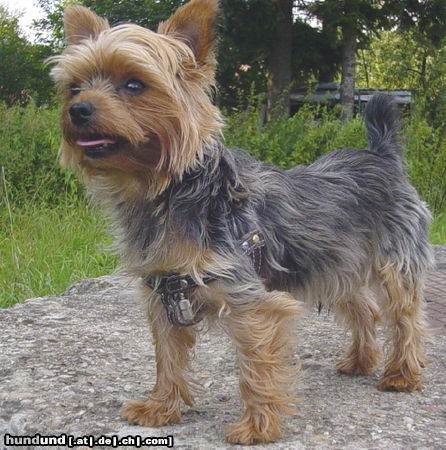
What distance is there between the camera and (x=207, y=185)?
343cm

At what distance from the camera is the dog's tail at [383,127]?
15.5 ft

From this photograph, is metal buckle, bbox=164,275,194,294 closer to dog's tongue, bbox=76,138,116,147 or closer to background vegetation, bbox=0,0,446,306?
dog's tongue, bbox=76,138,116,147

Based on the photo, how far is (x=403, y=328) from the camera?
445 cm

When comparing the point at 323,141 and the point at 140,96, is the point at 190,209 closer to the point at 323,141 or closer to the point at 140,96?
the point at 140,96

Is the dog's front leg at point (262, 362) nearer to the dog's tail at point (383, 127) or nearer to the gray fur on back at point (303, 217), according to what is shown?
the gray fur on back at point (303, 217)

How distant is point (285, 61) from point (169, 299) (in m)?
16.2

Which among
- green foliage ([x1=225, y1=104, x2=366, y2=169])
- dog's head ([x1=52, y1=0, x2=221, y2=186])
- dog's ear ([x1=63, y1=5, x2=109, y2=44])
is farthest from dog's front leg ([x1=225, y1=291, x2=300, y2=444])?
green foliage ([x1=225, y1=104, x2=366, y2=169])

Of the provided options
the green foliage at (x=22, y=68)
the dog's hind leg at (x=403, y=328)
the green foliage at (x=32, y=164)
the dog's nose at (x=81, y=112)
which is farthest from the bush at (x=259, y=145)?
the green foliage at (x=22, y=68)

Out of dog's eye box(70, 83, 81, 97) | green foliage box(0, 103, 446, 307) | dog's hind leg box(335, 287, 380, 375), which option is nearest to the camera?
dog's eye box(70, 83, 81, 97)

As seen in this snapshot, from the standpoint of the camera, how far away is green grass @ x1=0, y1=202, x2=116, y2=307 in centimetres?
697

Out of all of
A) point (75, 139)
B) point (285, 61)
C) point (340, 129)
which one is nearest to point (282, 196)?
point (75, 139)

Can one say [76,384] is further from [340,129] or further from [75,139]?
[340,129]

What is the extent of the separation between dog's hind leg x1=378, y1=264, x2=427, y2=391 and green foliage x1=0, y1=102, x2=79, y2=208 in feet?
18.2

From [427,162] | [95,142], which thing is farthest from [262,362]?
[427,162]
